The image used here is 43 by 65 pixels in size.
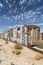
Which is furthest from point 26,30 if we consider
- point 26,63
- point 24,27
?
point 26,63

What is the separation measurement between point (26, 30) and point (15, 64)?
803 centimetres

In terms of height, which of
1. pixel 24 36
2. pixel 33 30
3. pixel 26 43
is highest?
pixel 33 30

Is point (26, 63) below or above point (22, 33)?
below

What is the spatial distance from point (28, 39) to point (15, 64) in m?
7.92

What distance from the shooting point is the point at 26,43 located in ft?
50.5

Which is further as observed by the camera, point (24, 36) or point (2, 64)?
point (24, 36)

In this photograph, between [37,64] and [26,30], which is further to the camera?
[26,30]

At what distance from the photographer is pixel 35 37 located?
17.9 metres

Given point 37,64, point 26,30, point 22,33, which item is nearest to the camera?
point 37,64

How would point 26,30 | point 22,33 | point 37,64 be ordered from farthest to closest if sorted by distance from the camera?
point 22,33
point 26,30
point 37,64

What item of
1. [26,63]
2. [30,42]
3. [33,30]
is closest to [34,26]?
[33,30]

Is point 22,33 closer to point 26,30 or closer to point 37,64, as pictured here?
point 26,30

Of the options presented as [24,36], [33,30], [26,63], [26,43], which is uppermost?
[33,30]

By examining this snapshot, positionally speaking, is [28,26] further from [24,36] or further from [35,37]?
[35,37]
